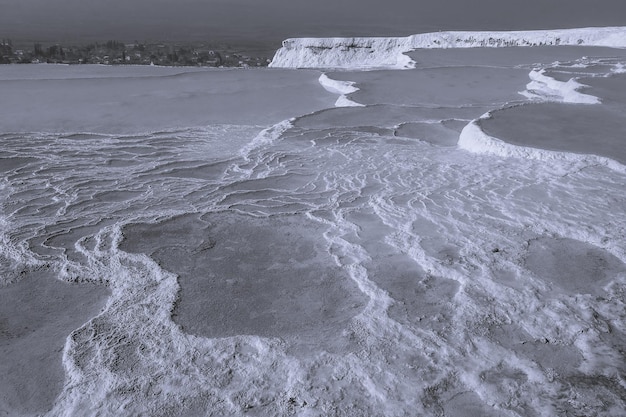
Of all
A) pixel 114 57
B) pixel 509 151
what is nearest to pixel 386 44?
pixel 114 57

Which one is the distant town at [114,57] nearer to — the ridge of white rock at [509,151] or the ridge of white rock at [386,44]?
the ridge of white rock at [386,44]

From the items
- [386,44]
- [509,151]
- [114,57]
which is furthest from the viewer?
[386,44]

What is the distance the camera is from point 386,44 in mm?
17984

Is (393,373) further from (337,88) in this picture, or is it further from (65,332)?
(337,88)

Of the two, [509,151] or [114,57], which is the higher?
[509,151]

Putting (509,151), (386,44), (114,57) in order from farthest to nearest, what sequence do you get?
(386,44)
(114,57)
(509,151)

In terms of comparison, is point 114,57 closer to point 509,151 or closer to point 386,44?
point 386,44

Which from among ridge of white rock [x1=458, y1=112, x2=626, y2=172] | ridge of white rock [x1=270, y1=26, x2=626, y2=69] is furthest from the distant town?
ridge of white rock [x1=458, y1=112, x2=626, y2=172]

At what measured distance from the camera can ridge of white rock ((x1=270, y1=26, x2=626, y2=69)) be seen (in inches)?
622

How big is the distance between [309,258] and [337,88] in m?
5.49

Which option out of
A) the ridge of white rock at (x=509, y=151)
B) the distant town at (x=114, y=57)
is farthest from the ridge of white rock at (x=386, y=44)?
the ridge of white rock at (x=509, y=151)

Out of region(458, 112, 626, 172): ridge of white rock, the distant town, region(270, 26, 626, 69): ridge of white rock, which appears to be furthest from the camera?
region(270, 26, 626, 69): ridge of white rock

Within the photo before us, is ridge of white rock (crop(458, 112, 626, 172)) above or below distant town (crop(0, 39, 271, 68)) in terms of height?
above

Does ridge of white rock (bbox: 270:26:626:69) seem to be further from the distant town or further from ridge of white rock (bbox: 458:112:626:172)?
ridge of white rock (bbox: 458:112:626:172)
